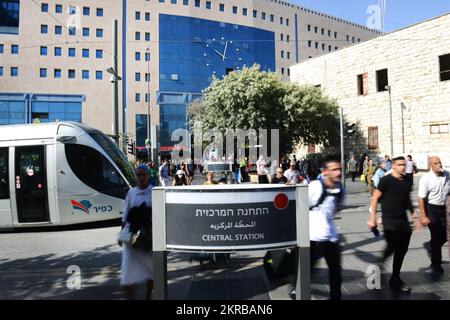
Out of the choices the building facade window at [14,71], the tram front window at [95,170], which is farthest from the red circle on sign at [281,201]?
the building facade window at [14,71]

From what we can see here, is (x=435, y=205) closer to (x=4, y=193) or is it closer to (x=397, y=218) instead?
(x=397, y=218)

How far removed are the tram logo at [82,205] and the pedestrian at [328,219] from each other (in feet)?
24.2

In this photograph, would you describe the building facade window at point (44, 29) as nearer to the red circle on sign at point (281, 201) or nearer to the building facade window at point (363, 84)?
the building facade window at point (363, 84)

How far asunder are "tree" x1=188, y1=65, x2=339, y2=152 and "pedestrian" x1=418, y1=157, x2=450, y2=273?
21.0 meters

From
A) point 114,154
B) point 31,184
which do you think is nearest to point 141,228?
point 31,184

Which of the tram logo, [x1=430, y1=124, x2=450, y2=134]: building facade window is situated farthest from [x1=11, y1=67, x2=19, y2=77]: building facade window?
the tram logo

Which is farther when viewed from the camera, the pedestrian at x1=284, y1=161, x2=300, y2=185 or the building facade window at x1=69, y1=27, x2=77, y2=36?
the building facade window at x1=69, y1=27, x2=77, y2=36

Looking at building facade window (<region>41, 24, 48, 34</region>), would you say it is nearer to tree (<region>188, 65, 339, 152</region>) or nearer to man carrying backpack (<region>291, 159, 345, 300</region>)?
tree (<region>188, 65, 339, 152</region>)

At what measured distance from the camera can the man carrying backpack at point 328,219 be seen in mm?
4453

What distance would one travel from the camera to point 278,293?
5.09 metres

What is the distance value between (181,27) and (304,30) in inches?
990

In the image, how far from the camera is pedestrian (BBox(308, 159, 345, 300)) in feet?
14.6
